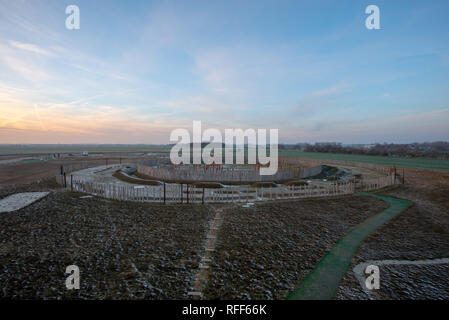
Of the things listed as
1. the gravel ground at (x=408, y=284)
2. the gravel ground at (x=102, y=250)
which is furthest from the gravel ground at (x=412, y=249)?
the gravel ground at (x=102, y=250)

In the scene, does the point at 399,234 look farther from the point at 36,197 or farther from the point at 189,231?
the point at 36,197

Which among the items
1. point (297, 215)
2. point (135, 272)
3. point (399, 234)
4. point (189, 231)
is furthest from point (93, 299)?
point (399, 234)

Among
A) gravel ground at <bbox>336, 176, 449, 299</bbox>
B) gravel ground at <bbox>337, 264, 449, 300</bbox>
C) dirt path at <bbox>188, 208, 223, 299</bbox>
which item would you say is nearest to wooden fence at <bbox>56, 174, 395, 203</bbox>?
dirt path at <bbox>188, 208, 223, 299</bbox>

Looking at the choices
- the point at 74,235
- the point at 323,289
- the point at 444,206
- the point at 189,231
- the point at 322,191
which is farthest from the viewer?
the point at 322,191

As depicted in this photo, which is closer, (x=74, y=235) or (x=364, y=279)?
(x=364, y=279)

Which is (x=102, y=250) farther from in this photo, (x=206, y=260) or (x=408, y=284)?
(x=408, y=284)

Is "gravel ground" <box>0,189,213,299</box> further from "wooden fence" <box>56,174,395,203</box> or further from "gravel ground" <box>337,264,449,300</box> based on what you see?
"gravel ground" <box>337,264,449,300</box>
